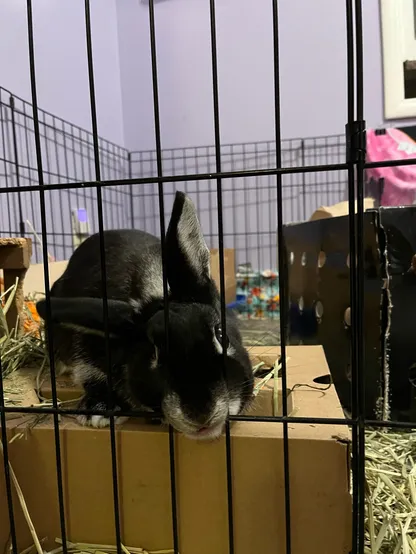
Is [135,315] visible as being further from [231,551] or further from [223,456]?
[231,551]

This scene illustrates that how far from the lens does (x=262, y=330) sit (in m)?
3.08

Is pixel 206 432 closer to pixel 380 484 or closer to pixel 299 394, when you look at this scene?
pixel 299 394

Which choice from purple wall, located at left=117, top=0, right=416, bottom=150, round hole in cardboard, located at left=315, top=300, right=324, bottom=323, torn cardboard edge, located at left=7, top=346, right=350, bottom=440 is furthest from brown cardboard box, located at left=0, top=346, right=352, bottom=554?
purple wall, located at left=117, top=0, right=416, bottom=150

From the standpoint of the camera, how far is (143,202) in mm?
4539

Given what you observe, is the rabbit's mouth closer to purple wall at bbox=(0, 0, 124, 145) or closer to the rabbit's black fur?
the rabbit's black fur

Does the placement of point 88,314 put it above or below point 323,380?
above

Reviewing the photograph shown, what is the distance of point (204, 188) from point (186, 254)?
10.8 feet

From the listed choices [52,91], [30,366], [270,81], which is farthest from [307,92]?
[30,366]

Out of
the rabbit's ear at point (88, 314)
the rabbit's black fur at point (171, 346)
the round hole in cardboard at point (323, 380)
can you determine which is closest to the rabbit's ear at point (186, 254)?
the rabbit's black fur at point (171, 346)

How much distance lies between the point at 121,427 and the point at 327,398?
46 centimetres

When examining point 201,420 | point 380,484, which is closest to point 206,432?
point 201,420

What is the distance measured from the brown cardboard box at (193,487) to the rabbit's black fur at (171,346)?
66 mm

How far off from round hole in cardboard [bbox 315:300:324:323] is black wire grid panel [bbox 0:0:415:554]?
229 mm

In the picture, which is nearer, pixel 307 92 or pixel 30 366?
pixel 30 366
